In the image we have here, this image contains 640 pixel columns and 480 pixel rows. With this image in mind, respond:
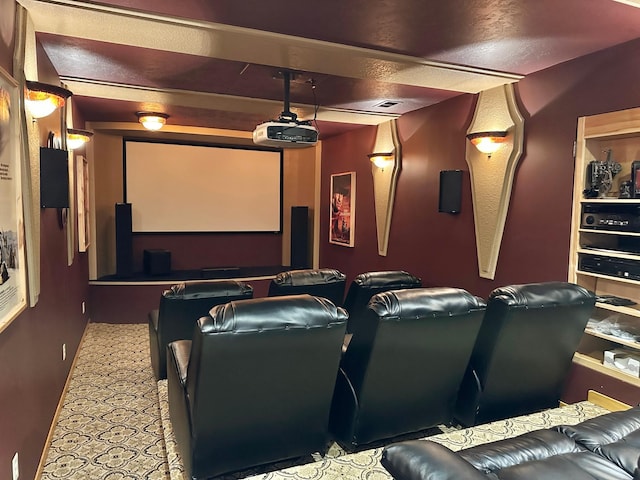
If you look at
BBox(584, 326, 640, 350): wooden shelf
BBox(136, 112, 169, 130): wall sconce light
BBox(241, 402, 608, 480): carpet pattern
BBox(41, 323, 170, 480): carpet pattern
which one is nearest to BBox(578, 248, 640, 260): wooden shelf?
BBox(584, 326, 640, 350): wooden shelf

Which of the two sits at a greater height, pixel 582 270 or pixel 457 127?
pixel 457 127

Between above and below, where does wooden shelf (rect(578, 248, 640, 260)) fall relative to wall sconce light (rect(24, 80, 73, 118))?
below

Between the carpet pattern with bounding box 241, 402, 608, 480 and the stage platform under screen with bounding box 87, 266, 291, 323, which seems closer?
the carpet pattern with bounding box 241, 402, 608, 480

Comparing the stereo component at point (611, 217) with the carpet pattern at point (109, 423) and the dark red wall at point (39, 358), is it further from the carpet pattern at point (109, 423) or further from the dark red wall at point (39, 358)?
the dark red wall at point (39, 358)

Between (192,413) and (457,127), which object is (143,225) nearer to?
(457,127)

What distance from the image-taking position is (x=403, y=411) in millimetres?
2496

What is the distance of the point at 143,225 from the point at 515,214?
5427mm

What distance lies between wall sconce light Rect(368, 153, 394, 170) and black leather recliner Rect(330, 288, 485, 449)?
11.2 ft

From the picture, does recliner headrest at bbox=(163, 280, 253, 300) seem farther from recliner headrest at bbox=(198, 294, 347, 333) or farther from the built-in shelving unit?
the built-in shelving unit

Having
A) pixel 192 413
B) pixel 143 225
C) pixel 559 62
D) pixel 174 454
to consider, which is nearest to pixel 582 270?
pixel 559 62

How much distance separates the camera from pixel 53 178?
2.98 meters

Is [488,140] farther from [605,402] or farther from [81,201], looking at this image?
[81,201]

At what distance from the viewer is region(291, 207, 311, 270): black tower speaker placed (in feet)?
24.6

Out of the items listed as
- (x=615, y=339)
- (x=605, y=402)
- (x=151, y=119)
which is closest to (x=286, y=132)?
(x=151, y=119)
